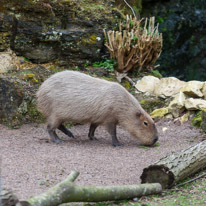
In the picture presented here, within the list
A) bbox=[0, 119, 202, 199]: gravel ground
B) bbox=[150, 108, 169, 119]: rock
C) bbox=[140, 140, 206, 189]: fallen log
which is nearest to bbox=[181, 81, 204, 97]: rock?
bbox=[150, 108, 169, 119]: rock

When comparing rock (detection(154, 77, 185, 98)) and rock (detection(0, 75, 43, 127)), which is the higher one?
rock (detection(154, 77, 185, 98))

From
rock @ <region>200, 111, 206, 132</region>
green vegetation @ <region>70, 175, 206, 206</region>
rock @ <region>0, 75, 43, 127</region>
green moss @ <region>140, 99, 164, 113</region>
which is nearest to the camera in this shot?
green vegetation @ <region>70, 175, 206, 206</region>

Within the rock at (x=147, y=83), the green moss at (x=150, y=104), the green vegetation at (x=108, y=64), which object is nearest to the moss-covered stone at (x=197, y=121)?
the green moss at (x=150, y=104)

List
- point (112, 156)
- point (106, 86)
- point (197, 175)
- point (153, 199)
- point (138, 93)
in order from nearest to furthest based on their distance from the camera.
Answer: point (153, 199), point (197, 175), point (112, 156), point (106, 86), point (138, 93)

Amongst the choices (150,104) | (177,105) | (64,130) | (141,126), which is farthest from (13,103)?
(177,105)

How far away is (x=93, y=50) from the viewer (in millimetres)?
8992

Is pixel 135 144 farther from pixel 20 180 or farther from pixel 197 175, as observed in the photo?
pixel 20 180

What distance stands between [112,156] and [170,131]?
2.09 metres

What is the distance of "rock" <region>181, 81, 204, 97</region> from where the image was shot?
8039mm

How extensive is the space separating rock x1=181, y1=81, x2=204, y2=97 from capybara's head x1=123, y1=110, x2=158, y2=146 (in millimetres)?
1950

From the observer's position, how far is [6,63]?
323 inches

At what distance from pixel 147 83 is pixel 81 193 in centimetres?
557

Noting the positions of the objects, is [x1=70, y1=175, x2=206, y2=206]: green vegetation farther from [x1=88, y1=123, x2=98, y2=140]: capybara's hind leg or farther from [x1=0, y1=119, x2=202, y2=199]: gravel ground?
[x1=88, y1=123, x2=98, y2=140]: capybara's hind leg

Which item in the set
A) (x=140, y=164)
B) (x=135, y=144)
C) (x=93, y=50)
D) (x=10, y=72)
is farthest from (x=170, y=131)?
(x=10, y=72)
